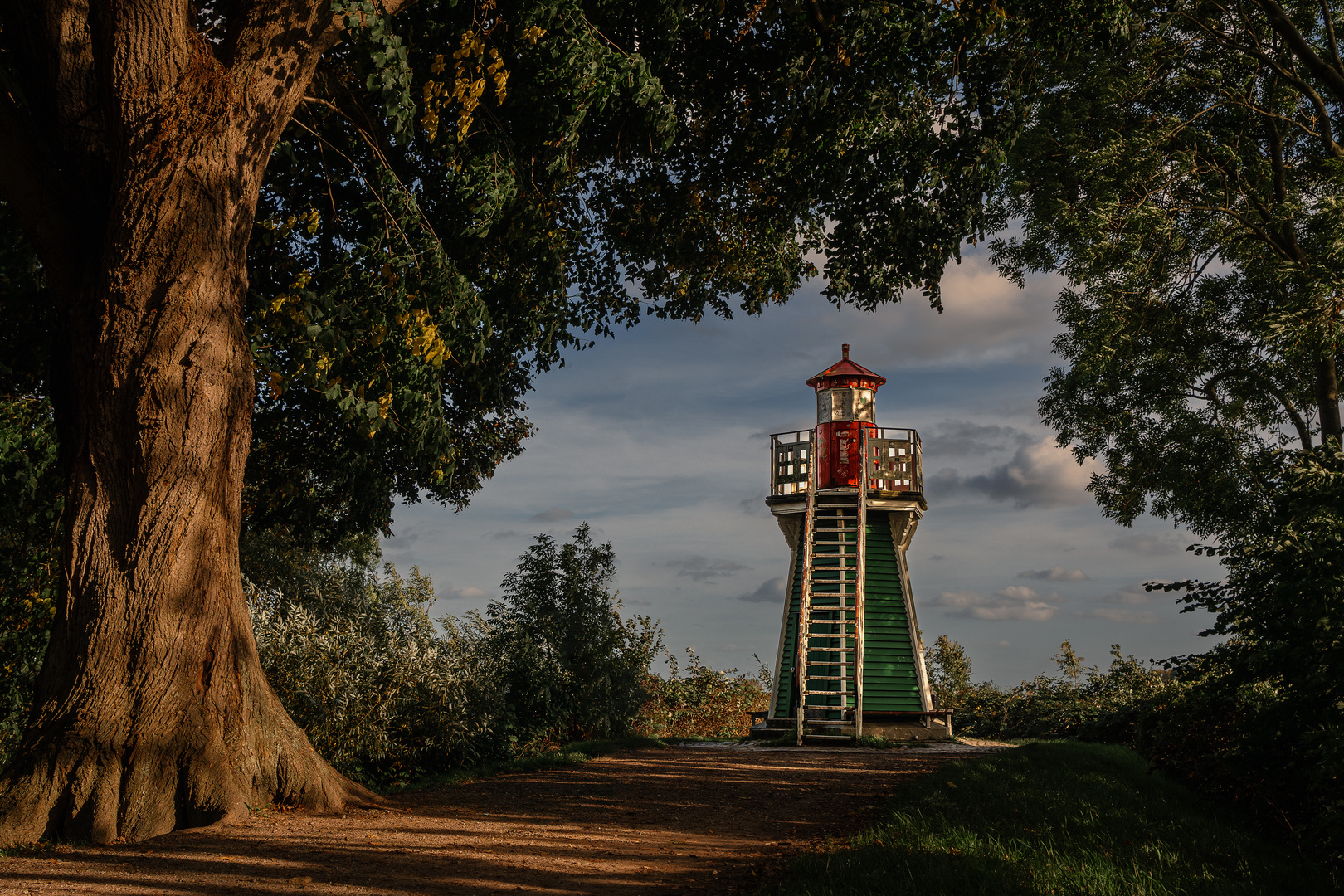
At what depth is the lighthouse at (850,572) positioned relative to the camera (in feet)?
61.0

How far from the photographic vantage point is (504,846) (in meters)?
6.67

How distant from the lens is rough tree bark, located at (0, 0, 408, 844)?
7172 mm

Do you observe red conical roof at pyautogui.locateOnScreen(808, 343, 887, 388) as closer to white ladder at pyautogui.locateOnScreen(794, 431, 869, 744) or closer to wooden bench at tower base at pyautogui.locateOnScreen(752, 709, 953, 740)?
white ladder at pyautogui.locateOnScreen(794, 431, 869, 744)

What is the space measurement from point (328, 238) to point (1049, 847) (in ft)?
35.3

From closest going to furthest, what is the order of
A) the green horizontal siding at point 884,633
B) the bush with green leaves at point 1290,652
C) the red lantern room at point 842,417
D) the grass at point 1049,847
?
the grass at point 1049,847
the bush with green leaves at point 1290,652
the green horizontal siding at point 884,633
the red lantern room at point 842,417

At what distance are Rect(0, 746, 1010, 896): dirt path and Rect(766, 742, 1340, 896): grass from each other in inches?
24.3

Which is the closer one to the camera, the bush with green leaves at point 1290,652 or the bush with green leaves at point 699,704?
the bush with green leaves at point 1290,652

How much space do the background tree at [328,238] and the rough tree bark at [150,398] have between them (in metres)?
0.02

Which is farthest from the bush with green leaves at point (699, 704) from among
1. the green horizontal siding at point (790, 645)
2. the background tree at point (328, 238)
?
the background tree at point (328, 238)

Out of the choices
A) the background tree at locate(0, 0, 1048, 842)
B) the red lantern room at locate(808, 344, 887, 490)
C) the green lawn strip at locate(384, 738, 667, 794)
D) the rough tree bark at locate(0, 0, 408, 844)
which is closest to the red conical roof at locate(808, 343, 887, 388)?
the red lantern room at locate(808, 344, 887, 490)

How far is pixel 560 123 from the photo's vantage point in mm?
10164

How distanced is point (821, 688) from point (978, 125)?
12.3 meters

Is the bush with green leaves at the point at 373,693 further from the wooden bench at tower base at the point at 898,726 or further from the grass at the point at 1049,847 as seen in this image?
the wooden bench at tower base at the point at 898,726

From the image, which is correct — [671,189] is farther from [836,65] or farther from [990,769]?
[990,769]
